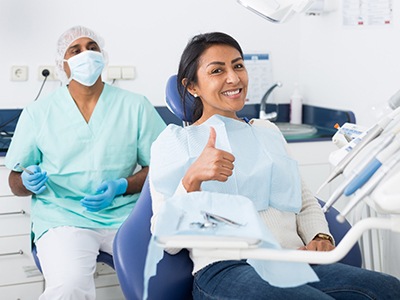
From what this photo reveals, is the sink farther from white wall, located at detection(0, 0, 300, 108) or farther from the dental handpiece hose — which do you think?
the dental handpiece hose

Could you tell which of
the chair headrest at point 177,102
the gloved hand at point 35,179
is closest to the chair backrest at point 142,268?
the chair headrest at point 177,102

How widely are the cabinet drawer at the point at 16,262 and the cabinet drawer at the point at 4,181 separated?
0.18 meters

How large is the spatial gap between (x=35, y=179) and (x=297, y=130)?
1226 mm

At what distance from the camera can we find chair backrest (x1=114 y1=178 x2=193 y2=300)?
149cm

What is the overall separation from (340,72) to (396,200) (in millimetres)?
1863

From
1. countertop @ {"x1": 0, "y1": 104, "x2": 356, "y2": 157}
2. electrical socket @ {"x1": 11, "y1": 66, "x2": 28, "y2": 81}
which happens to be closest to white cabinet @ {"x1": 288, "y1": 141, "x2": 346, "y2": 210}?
countertop @ {"x1": 0, "y1": 104, "x2": 356, "y2": 157}

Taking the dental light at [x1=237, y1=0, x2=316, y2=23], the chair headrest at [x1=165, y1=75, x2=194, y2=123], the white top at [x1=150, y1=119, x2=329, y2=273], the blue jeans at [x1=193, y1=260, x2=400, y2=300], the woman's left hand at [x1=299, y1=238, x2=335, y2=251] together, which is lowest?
the blue jeans at [x1=193, y1=260, x2=400, y2=300]

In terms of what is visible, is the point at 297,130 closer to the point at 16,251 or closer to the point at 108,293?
the point at 108,293

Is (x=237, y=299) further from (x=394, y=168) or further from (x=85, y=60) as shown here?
(x=85, y=60)

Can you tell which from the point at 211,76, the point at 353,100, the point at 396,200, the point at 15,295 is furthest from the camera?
the point at 353,100

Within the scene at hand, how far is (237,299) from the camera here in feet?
4.24

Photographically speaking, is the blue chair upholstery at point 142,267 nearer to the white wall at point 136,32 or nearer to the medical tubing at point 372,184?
the medical tubing at point 372,184

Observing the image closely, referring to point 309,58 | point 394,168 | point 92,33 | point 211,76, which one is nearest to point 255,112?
point 309,58

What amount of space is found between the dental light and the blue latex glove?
0.83 m
